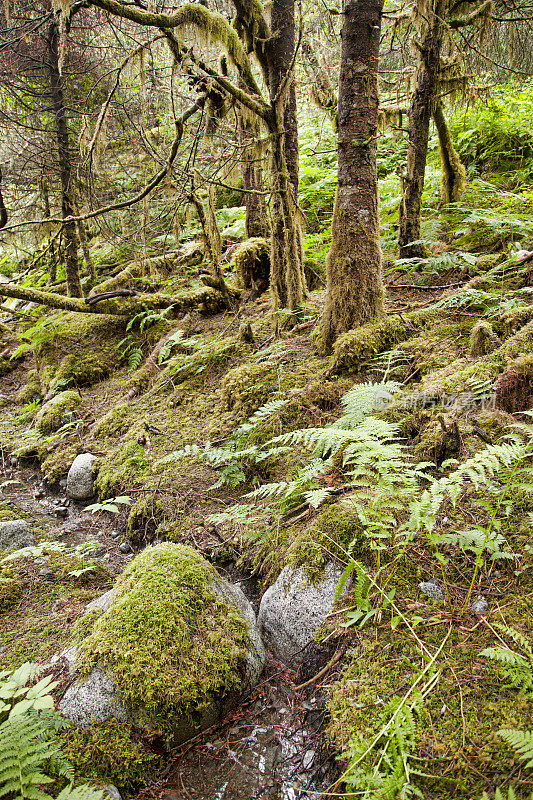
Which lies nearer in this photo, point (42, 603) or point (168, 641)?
point (168, 641)

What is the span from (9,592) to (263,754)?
219 centimetres

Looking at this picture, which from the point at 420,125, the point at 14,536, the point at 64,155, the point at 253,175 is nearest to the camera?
the point at 14,536

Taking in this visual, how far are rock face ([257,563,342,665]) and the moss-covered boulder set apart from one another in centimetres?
12

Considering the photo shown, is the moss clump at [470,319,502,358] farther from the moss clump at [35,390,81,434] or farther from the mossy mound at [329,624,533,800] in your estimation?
the moss clump at [35,390,81,434]

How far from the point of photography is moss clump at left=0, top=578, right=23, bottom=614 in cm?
318

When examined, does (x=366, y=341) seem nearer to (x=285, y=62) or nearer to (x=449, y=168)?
(x=285, y=62)

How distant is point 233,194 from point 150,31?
405cm

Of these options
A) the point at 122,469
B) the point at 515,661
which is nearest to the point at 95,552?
the point at 122,469

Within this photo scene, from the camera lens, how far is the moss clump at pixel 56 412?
20.7 ft

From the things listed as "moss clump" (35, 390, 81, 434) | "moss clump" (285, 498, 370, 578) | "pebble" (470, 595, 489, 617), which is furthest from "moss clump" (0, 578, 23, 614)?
"moss clump" (35, 390, 81, 434)

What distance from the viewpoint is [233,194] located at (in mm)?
10789

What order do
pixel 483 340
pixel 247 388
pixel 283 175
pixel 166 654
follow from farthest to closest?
pixel 283 175
pixel 247 388
pixel 483 340
pixel 166 654

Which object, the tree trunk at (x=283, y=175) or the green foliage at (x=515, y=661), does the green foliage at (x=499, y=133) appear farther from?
the green foliage at (x=515, y=661)

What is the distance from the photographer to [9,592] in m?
3.24
